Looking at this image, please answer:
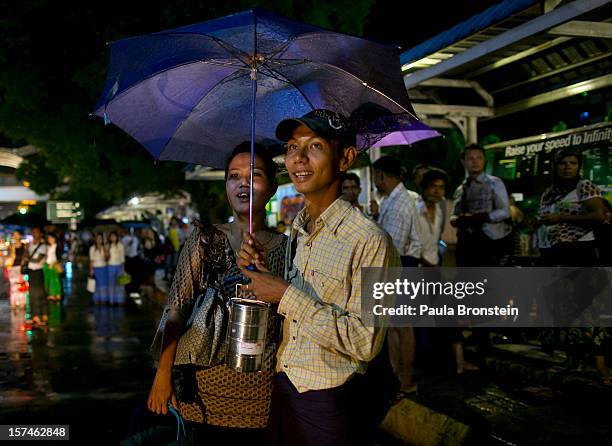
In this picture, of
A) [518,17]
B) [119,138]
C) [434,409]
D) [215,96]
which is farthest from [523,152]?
[119,138]

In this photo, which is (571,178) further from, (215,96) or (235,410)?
(235,410)

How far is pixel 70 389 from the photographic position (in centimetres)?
718

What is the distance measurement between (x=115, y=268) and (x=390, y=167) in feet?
38.9

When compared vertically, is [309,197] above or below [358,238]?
above

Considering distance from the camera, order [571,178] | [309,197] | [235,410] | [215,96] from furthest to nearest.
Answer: [571,178]
[215,96]
[235,410]
[309,197]

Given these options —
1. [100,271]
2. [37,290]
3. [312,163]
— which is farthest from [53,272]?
[312,163]

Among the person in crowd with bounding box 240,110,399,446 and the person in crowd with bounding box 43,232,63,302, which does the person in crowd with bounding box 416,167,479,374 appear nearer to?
the person in crowd with bounding box 240,110,399,446

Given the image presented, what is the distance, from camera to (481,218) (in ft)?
21.8

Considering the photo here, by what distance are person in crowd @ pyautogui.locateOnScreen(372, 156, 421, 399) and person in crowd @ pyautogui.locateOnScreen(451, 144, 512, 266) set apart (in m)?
0.84

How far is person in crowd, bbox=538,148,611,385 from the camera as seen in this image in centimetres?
575

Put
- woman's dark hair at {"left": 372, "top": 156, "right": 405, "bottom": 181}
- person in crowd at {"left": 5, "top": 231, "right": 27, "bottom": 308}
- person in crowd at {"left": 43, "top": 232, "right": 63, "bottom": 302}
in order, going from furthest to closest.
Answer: person in crowd at {"left": 43, "top": 232, "right": 63, "bottom": 302}
person in crowd at {"left": 5, "top": 231, "right": 27, "bottom": 308}
woman's dark hair at {"left": 372, "top": 156, "right": 405, "bottom": 181}

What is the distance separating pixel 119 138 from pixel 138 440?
21099mm

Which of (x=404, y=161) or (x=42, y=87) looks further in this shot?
(x=42, y=87)
